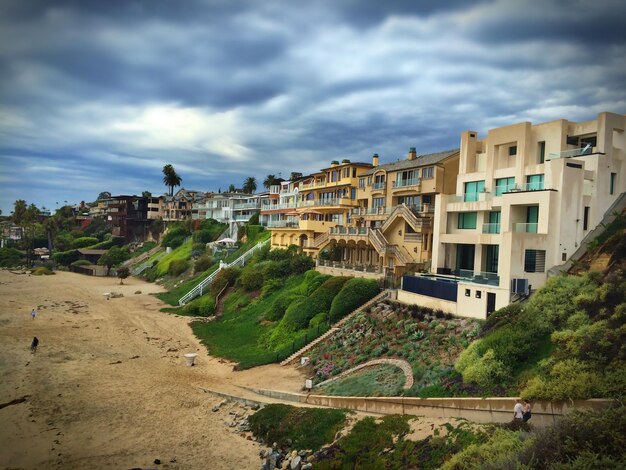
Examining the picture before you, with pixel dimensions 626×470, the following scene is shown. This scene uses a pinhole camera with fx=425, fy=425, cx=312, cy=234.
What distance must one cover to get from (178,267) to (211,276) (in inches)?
731

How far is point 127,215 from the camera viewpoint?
11725cm

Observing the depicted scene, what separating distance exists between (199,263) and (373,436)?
56.2 m

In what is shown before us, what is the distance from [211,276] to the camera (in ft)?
199

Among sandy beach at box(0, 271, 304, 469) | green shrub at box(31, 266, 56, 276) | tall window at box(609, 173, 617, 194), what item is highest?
tall window at box(609, 173, 617, 194)

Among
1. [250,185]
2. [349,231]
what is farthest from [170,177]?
[349,231]

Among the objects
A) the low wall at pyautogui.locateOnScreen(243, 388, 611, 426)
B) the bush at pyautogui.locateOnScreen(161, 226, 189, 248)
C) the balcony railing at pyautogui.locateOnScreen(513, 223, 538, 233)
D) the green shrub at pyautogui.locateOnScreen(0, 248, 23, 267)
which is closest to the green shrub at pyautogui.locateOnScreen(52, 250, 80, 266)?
the green shrub at pyautogui.locateOnScreen(0, 248, 23, 267)

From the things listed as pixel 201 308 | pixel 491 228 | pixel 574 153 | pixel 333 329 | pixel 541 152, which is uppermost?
pixel 541 152

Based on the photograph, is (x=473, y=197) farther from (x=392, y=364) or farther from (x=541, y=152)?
(x=392, y=364)

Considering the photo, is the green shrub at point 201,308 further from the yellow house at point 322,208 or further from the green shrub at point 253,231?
the green shrub at point 253,231

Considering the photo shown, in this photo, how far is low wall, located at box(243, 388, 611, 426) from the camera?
15.0 metres

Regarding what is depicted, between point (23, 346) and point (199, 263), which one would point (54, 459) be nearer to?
point (23, 346)

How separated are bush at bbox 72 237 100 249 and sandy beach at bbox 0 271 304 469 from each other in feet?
219

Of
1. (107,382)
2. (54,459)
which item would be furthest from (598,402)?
(107,382)

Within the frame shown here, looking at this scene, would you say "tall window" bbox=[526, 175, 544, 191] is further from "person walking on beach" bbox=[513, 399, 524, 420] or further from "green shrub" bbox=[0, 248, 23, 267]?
"green shrub" bbox=[0, 248, 23, 267]
